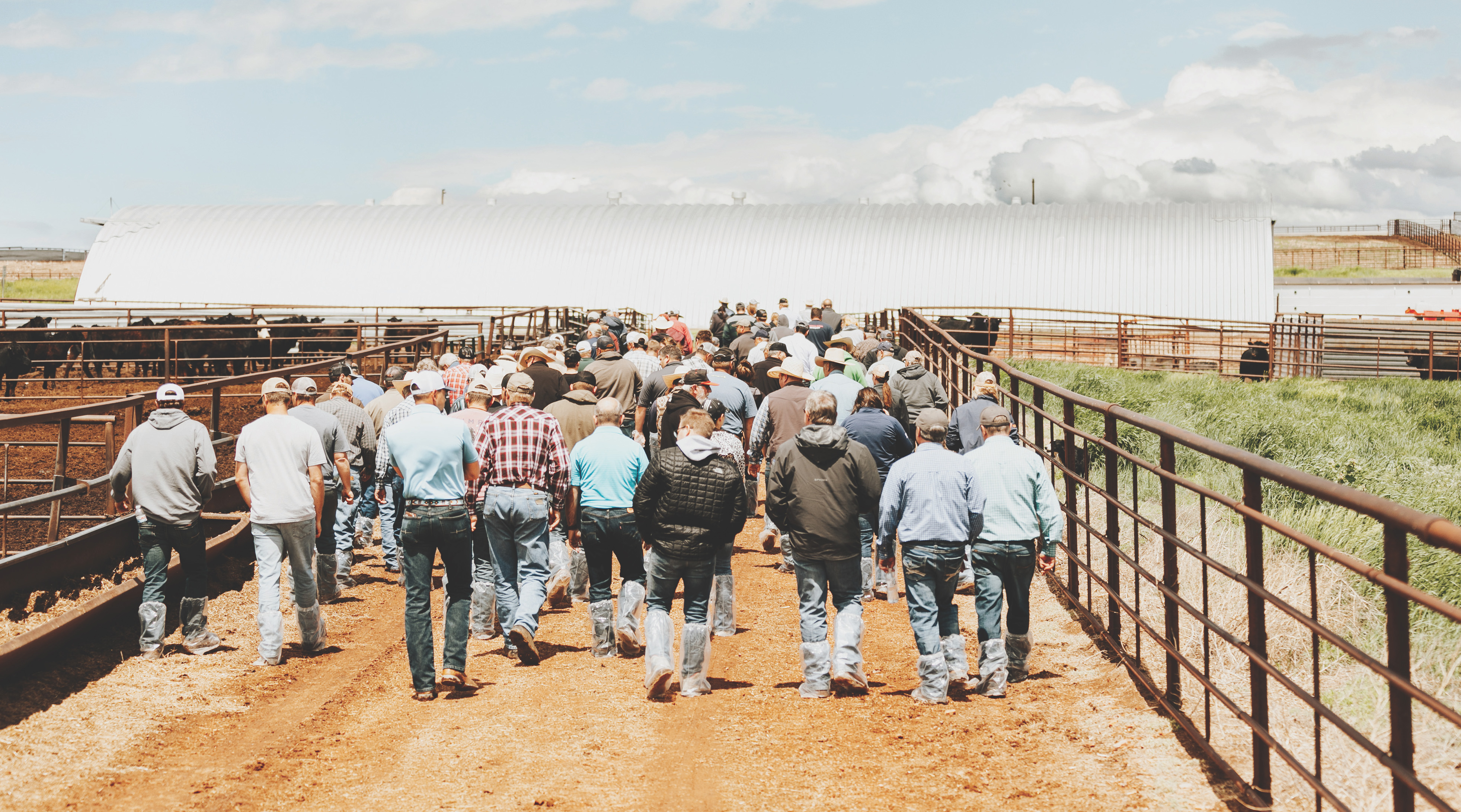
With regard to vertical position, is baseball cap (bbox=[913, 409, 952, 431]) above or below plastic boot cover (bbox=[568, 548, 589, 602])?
above

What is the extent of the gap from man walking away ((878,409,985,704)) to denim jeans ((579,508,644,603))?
1.75 metres

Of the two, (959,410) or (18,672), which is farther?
(959,410)

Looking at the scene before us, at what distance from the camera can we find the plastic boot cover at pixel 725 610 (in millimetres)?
8727

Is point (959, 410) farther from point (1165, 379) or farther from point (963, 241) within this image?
point (963, 241)

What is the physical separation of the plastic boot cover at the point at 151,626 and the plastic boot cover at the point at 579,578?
3.04m

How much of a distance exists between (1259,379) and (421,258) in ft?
102

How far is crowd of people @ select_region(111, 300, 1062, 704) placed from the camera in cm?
707

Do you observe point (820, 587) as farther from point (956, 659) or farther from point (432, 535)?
point (432, 535)

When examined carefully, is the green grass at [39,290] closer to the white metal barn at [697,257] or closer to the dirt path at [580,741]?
the white metal barn at [697,257]

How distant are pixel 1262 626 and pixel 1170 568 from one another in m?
1.10

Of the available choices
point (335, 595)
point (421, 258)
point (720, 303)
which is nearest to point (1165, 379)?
point (720, 303)

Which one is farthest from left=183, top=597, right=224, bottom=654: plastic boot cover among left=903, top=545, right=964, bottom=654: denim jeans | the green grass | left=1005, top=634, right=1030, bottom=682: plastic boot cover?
the green grass

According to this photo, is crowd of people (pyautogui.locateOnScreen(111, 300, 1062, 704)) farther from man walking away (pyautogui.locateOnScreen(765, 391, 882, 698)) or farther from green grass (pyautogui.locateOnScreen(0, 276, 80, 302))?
green grass (pyautogui.locateOnScreen(0, 276, 80, 302))

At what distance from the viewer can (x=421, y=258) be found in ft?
156
